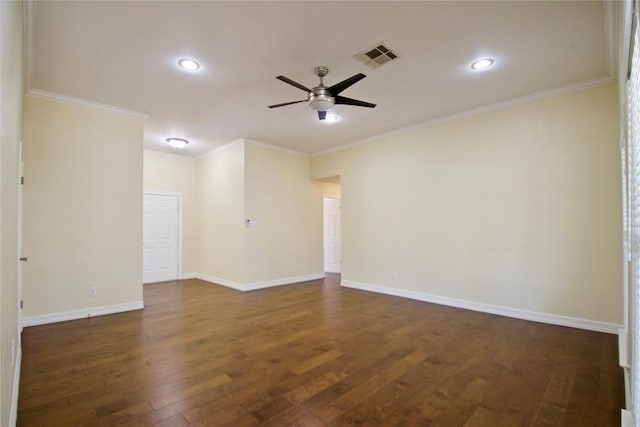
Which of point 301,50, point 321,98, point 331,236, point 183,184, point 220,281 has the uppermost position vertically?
point 301,50

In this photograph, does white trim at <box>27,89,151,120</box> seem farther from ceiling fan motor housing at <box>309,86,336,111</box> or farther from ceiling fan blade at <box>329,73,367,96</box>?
ceiling fan blade at <box>329,73,367,96</box>

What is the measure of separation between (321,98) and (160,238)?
5.58 metres

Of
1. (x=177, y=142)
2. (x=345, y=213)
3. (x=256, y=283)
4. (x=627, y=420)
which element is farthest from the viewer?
(x=345, y=213)

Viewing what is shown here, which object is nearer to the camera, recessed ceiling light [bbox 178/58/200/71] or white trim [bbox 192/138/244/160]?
recessed ceiling light [bbox 178/58/200/71]

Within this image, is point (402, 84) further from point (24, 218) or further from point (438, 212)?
point (24, 218)

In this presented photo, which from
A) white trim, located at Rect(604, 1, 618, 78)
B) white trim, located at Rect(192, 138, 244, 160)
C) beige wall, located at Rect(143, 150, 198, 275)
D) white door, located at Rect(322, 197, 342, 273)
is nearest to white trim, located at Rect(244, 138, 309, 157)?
white trim, located at Rect(192, 138, 244, 160)

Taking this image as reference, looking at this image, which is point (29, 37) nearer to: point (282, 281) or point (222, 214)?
point (222, 214)

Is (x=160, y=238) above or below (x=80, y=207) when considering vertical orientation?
below

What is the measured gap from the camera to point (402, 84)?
3668 millimetres

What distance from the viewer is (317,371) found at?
2590mm

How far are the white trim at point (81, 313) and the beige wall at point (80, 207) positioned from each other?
44 millimetres

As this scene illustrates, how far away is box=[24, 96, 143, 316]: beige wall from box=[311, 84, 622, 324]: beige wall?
4.06 meters

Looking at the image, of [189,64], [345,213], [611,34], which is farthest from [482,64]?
[345,213]

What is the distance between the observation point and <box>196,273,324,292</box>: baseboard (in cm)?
588
